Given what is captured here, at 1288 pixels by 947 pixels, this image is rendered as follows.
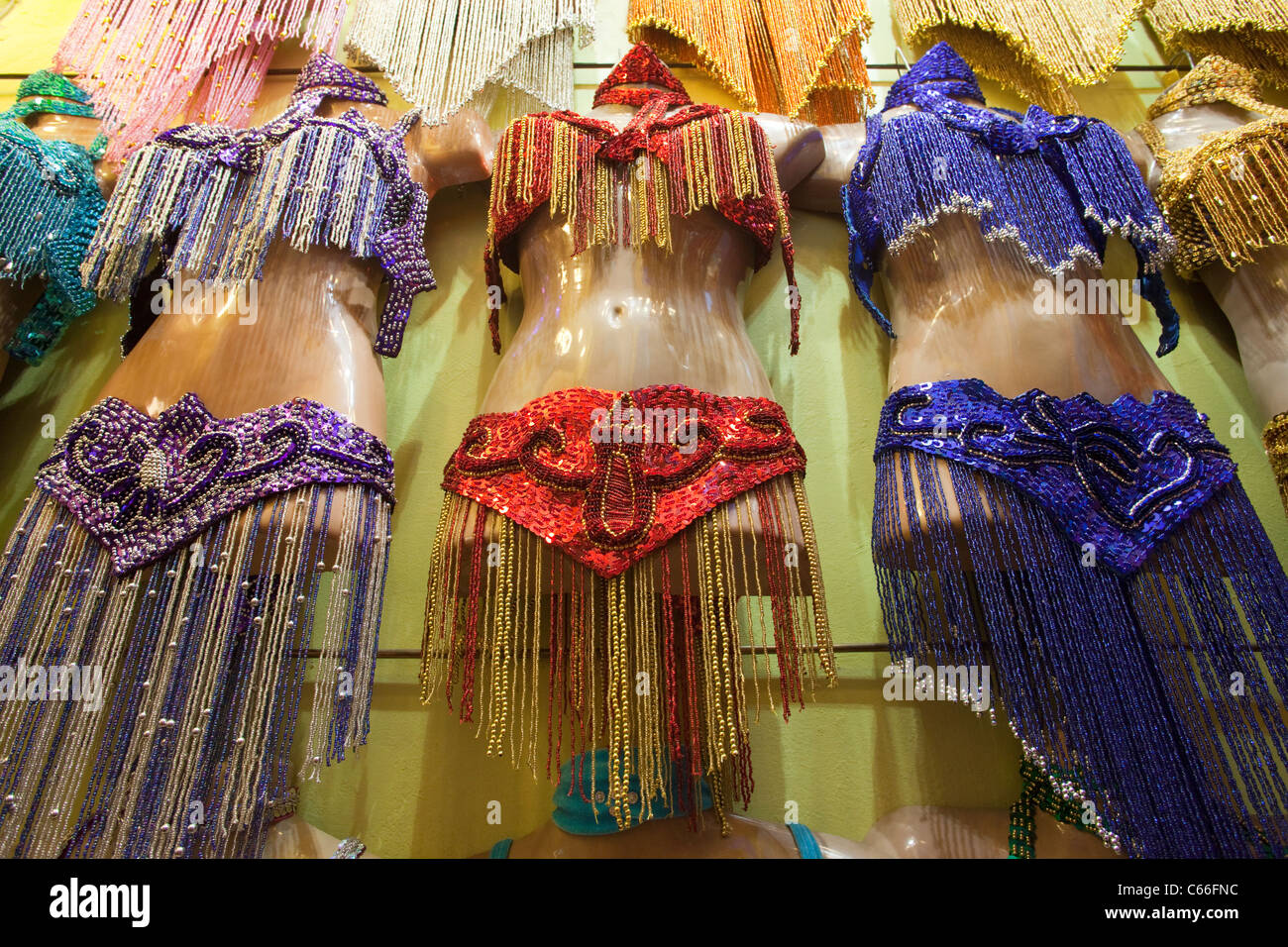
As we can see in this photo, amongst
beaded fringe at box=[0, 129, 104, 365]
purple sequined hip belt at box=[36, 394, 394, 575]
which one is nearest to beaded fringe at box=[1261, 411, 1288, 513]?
purple sequined hip belt at box=[36, 394, 394, 575]

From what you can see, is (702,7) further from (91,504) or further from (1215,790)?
(1215,790)

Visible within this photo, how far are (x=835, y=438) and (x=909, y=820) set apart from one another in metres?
0.68

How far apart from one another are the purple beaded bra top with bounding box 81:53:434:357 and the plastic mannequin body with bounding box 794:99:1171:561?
32.1 inches

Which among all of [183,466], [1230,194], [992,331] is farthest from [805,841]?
[1230,194]

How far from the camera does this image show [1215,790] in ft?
3.44

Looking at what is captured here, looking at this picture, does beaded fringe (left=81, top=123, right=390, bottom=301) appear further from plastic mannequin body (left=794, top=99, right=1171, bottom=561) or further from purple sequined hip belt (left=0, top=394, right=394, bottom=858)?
plastic mannequin body (left=794, top=99, right=1171, bottom=561)

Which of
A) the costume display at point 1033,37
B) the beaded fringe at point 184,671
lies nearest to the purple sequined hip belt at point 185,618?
the beaded fringe at point 184,671

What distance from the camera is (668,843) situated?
1111 mm

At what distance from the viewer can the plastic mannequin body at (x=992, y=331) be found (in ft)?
4.15

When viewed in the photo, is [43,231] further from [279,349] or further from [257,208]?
[279,349]

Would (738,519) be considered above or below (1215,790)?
above

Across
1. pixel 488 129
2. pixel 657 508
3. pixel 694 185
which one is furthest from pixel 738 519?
pixel 488 129

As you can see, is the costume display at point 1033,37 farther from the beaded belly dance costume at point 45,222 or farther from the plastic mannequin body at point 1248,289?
the beaded belly dance costume at point 45,222

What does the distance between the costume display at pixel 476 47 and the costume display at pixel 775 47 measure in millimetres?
189
